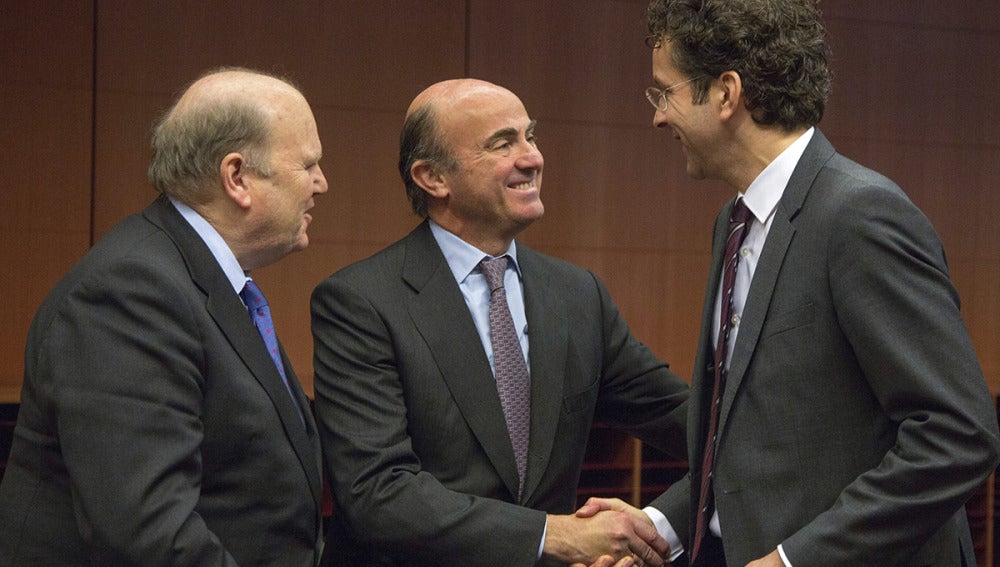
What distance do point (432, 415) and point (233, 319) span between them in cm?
47

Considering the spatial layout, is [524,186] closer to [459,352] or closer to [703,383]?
[459,352]

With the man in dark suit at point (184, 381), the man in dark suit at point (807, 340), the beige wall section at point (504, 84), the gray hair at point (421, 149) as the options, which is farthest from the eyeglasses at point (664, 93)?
the beige wall section at point (504, 84)

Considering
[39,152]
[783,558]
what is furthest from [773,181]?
[39,152]

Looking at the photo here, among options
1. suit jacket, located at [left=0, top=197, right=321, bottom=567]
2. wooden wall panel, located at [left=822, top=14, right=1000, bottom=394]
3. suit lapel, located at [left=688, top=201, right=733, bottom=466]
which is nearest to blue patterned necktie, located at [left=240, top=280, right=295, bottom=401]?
suit jacket, located at [left=0, top=197, right=321, bottom=567]

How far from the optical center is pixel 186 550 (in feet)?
5.12

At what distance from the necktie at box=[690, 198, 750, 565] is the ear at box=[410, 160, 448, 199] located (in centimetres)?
63

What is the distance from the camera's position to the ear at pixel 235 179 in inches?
72.2

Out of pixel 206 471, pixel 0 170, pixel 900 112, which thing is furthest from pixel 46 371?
pixel 900 112

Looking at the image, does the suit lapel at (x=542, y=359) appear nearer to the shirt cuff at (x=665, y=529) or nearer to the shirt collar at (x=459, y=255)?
the shirt collar at (x=459, y=255)

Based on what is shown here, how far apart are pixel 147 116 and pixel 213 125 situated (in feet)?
10.0

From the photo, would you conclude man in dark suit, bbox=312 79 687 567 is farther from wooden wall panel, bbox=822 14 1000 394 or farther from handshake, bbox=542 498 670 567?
wooden wall panel, bbox=822 14 1000 394

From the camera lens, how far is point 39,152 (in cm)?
459

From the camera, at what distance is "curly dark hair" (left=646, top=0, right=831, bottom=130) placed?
185cm

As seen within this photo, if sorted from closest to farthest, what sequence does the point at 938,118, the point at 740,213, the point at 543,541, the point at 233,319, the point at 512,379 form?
the point at 233,319 → the point at 740,213 → the point at 543,541 → the point at 512,379 → the point at 938,118
